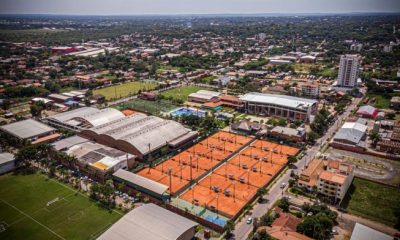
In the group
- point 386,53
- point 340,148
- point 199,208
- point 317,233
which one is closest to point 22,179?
point 199,208

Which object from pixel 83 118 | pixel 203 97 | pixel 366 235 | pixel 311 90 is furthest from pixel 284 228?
pixel 311 90

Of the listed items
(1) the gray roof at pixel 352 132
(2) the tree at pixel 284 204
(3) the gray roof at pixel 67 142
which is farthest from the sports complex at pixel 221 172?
(3) the gray roof at pixel 67 142

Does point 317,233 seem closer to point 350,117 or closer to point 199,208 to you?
point 199,208

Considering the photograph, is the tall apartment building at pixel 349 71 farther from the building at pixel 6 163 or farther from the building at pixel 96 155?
the building at pixel 6 163

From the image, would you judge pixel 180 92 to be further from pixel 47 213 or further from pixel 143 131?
pixel 47 213

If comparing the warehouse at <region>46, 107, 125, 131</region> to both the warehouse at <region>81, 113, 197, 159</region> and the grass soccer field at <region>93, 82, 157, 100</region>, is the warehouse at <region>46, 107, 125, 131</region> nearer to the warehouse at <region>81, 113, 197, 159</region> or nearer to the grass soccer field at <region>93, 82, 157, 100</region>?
the warehouse at <region>81, 113, 197, 159</region>

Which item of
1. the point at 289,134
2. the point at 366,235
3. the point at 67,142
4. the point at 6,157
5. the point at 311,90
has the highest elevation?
the point at 6,157
